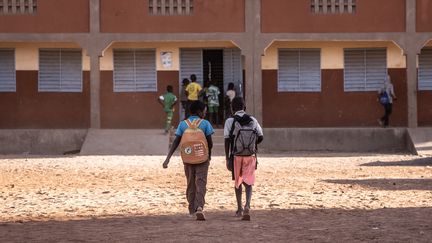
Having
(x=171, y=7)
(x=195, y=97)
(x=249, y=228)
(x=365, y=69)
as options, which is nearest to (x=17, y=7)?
(x=171, y=7)

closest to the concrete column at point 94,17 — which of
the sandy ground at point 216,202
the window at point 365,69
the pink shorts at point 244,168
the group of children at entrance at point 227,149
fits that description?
the sandy ground at point 216,202

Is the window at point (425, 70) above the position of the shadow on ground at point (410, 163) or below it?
above

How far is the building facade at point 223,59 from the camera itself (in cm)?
2448

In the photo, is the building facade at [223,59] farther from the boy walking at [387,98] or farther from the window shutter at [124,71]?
the boy walking at [387,98]

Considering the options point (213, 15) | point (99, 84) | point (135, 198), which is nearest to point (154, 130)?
point (99, 84)

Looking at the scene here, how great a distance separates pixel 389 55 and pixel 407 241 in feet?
58.1

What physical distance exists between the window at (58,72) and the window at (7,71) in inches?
30.4

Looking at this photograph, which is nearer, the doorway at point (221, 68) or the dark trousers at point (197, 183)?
the dark trousers at point (197, 183)

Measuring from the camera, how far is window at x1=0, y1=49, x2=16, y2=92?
25.5 metres

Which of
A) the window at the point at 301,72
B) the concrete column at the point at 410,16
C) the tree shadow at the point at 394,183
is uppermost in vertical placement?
the concrete column at the point at 410,16

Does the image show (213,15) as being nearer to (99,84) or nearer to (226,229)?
(99,84)

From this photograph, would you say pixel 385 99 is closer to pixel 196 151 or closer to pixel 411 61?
pixel 411 61

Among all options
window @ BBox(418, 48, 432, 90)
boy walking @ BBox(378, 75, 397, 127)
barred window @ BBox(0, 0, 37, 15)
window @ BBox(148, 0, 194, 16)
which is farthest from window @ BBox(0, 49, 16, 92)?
window @ BBox(418, 48, 432, 90)

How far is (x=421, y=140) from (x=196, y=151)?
48.0 ft
